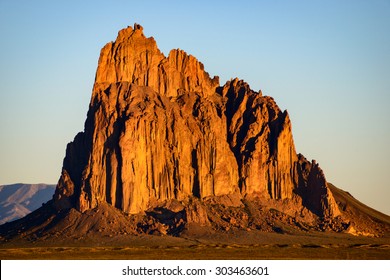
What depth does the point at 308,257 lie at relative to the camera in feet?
644

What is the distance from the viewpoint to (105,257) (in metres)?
194
